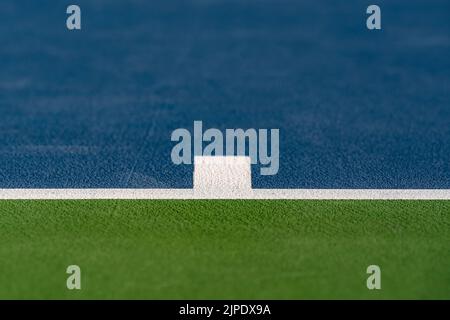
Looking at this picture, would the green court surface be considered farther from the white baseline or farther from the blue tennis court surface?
the blue tennis court surface

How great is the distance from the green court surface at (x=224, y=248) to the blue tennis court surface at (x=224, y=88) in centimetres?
39

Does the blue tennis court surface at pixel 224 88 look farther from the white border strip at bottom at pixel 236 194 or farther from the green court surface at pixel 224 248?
the green court surface at pixel 224 248

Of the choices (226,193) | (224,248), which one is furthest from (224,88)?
(224,248)

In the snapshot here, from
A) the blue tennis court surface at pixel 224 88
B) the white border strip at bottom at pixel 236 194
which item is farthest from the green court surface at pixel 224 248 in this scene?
the blue tennis court surface at pixel 224 88

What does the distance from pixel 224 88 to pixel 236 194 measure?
6.47 ft

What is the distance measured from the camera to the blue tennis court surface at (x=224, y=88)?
5.20 meters

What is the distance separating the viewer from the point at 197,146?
5.45 meters

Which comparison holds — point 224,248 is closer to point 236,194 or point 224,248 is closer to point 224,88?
point 236,194

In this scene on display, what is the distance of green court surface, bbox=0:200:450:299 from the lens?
3.63 meters

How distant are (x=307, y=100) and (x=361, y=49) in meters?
1.27

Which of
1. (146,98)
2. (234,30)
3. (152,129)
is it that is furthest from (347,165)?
(234,30)

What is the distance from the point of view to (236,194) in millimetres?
4777

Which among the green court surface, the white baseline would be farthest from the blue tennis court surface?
the green court surface

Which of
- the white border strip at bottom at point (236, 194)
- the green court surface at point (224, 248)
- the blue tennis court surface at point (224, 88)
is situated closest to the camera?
the green court surface at point (224, 248)
